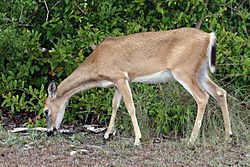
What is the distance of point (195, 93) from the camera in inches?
348

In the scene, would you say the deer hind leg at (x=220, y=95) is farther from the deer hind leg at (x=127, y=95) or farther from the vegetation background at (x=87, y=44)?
the deer hind leg at (x=127, y=95)

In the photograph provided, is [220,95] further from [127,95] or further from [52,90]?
[52,90]

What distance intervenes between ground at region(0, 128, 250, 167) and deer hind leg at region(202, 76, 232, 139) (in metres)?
0.32

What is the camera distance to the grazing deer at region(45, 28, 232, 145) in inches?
347

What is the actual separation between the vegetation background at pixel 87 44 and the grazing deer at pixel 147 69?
69cm

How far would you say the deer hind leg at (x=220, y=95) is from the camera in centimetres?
908

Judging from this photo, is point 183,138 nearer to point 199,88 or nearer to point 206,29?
point 199,88

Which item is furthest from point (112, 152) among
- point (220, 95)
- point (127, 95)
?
point (220, 95)

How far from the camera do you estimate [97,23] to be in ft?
35.3

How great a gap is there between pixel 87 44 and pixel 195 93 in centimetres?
227

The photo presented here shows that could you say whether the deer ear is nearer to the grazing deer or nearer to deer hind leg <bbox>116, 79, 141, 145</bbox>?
the grazing deer

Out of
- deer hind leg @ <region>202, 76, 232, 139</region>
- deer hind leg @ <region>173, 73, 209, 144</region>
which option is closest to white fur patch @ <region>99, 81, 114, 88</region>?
deer hind leg @ <region>173, 73, 209, 144</region>

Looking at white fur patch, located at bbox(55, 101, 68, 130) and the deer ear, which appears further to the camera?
white fur patch, located at bbox(55, 101, 68, 130)

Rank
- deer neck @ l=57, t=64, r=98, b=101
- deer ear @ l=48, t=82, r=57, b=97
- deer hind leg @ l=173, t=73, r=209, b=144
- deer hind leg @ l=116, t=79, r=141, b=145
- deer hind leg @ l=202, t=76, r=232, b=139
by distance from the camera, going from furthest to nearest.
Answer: deer ear @ l=48, t=82, r=57, b=97, deer neck @ l=57, t=64, r=98, b=101, deer hind leg @ l=202, t=76, r=232, b=139, deer hind leg @ l=116, t=79, r=141, b=145, deer hind leg @ l=173, t=73, r=209, b=144
